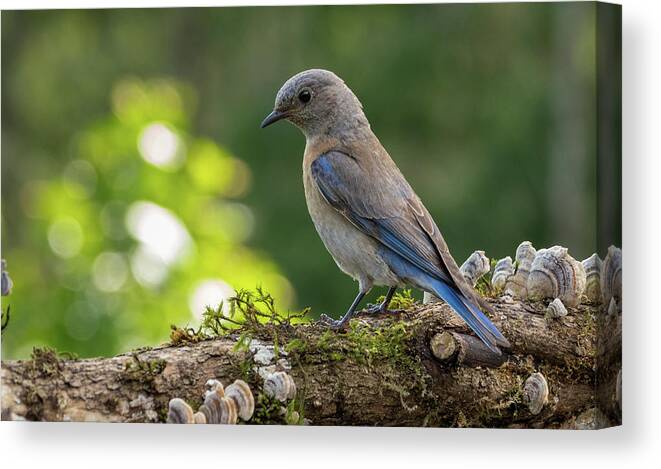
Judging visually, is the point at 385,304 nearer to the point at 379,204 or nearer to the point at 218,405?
the point at 379,204

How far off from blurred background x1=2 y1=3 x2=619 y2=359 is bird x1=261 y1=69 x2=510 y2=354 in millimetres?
158

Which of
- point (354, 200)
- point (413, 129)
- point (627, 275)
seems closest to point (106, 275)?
point (354, 200)

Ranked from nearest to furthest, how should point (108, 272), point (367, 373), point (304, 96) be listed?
point (367, 373) → point (304, 96) → point (108, 272)

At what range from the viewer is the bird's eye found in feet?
24.7

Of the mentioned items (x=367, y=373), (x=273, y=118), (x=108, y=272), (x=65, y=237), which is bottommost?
(x=367, y=373)

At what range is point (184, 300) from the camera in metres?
7.61

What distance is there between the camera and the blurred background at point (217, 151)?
7359 millimetres

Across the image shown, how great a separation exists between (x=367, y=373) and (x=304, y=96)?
154 centimetres

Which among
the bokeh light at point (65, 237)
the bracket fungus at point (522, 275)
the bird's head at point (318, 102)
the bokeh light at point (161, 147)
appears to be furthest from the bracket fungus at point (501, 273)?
the bokeh light at point (65, 237)

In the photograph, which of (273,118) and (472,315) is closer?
(472,315)

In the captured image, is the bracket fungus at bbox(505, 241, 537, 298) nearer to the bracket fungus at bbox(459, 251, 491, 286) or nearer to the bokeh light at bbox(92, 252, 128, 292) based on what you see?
the bracket fungus at bbox(459, 251, 491, 286)

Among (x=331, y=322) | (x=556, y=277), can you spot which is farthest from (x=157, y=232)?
(x=556, y=277)

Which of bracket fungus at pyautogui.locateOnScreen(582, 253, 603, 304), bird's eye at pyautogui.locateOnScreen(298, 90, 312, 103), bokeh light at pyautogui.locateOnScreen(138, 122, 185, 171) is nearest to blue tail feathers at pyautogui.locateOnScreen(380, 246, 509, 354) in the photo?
bracket fungus at pyautogui.locateOnScreen(582, 253, 603, 304)

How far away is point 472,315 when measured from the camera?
6898mm
